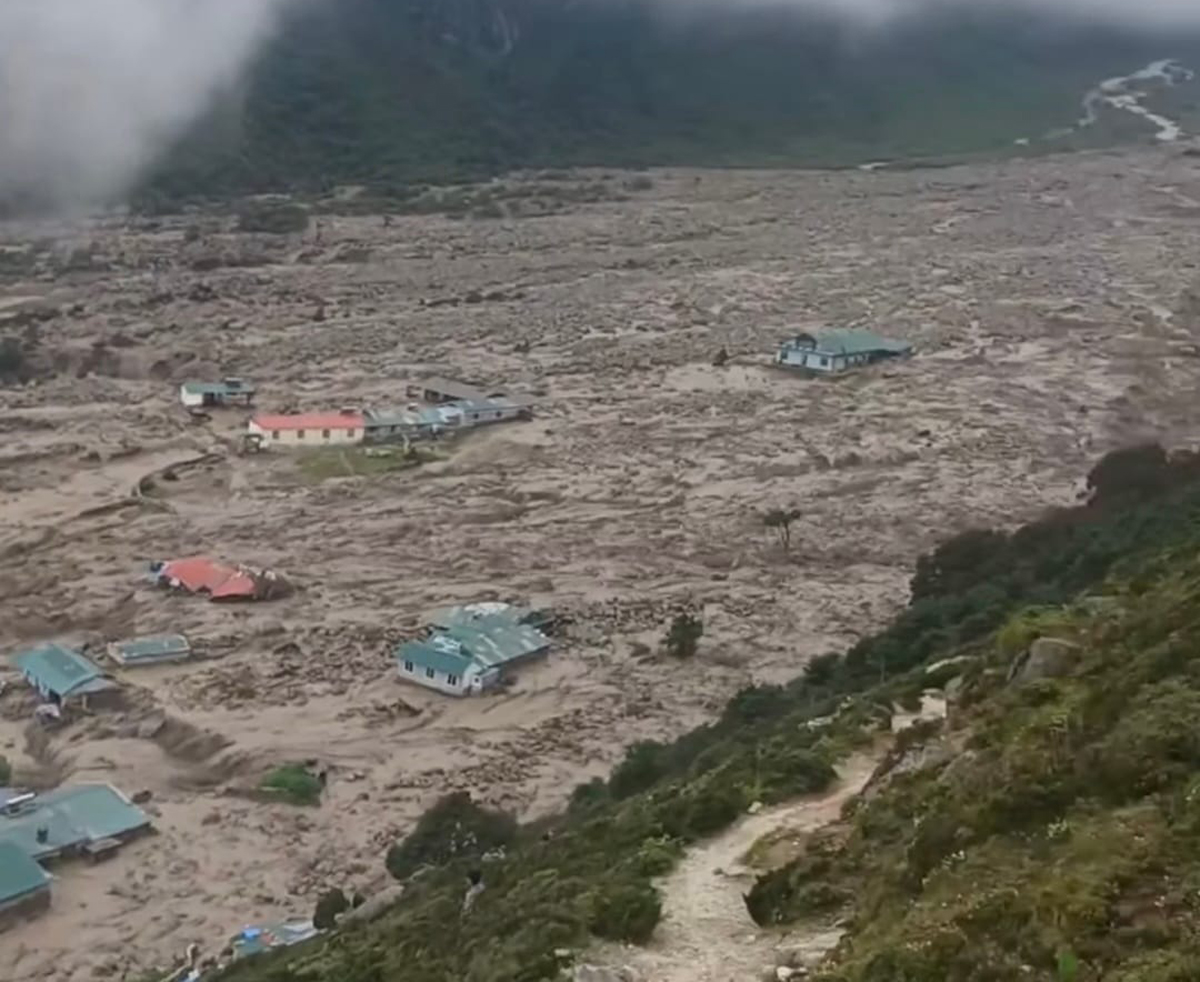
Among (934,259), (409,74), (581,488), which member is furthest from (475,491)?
(409,74)

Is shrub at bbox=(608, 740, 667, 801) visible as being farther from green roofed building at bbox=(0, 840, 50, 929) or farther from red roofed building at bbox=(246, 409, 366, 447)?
red roofed building at bbox=(246, 409, 366, 447)

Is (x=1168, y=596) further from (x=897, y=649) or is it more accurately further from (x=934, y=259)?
(x=934, y=259)

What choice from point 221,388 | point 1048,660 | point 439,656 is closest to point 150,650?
point 439,656

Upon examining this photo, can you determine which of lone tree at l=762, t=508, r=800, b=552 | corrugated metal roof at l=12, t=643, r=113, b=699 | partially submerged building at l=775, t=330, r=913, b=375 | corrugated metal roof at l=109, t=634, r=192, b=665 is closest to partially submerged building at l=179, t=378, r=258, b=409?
partially submerged building at l=775, t=330, r=913, b=375

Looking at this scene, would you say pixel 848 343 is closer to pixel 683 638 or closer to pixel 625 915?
pixel 683 638

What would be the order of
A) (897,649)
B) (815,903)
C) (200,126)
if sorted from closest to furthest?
(815,903) < (897,649) < (200,126)

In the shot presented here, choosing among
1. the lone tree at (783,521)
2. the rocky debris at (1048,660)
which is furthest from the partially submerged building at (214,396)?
the rocky debris at (1048,660)
